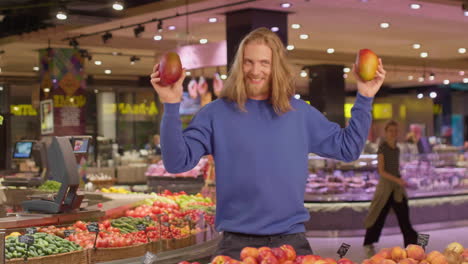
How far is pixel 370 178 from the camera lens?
1104 cm

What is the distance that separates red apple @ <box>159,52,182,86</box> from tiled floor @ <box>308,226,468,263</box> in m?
6.43

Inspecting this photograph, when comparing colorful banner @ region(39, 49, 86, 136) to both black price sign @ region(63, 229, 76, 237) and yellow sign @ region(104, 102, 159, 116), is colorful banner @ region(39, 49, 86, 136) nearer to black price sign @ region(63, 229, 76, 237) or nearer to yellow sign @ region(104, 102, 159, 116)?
yellow sign @ region(104, 102, 159, 116)

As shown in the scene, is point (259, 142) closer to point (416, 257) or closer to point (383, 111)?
point (416, 257)

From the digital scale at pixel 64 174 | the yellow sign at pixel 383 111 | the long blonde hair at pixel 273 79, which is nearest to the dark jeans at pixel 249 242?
the long blonde hair at pixel 273 79

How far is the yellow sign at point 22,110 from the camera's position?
70.7ft

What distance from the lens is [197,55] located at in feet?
37.1

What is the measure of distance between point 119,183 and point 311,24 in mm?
7277

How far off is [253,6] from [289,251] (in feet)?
27.5

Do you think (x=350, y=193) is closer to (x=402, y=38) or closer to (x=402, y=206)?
(x=402, y=206)

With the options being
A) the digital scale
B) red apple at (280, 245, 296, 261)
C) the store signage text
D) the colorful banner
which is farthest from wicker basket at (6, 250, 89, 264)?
the store signage text

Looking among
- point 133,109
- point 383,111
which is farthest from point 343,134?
point 383,111

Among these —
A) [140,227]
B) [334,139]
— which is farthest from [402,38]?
[334,139]

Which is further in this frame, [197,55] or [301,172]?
[197,55]

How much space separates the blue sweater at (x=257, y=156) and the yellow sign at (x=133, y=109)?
20181mm
